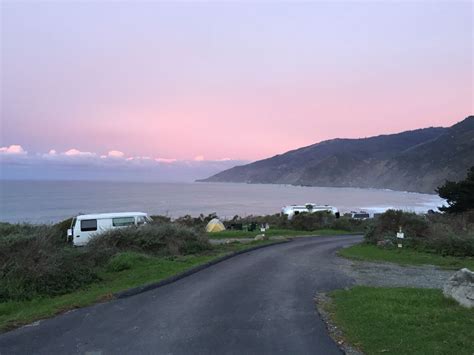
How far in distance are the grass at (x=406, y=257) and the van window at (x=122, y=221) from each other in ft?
36.5

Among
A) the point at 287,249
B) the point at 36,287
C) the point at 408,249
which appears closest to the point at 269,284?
the point at 36,287

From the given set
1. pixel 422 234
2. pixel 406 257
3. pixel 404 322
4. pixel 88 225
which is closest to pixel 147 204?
pixel 88 225

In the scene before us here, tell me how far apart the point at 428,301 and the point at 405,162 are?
202m

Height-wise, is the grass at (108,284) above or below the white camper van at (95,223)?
below

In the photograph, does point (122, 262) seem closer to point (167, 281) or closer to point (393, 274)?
point (167, 281)

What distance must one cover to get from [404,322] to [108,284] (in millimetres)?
7243

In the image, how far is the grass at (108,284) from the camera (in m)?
8.20

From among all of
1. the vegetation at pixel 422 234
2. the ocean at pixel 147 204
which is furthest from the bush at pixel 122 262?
the ocean at pixel 147 204

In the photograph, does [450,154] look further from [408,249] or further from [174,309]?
[174,309]

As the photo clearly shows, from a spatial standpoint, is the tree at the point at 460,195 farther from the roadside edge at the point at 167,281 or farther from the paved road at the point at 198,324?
the paved road at the point at 198,324

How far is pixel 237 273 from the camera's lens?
43.3 feet

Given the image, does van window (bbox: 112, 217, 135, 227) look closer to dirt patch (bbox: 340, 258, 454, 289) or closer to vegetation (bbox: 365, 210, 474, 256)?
dirt patch (bbox: 340, 258, 454, 289)

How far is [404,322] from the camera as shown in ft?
22.6

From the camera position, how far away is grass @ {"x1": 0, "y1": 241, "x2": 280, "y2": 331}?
820 centimetres
